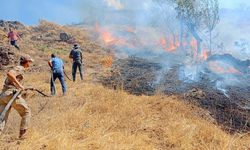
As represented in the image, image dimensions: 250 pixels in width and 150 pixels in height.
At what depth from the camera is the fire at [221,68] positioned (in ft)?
69.0

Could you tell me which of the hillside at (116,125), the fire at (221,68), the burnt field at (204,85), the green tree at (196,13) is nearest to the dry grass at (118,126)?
the hillside at (116,125)

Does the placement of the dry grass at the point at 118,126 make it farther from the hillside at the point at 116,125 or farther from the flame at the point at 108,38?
the flame at the point at 108,38

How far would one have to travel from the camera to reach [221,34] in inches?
2138

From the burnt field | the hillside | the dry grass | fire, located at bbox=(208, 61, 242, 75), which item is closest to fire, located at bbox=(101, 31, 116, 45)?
the burnt field

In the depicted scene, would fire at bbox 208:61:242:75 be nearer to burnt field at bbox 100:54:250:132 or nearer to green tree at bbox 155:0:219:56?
burnt field at bbox 100:54:250:132

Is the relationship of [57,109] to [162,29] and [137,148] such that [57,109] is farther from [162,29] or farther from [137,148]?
[162,29]

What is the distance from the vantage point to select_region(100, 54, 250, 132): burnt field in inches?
478

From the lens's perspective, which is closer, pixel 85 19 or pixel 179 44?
pixel 179 44

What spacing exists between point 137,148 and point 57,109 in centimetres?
377

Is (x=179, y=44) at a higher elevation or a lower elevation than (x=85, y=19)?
lower

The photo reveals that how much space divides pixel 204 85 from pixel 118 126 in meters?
7.97

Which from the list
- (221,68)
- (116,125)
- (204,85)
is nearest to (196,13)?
(221,68)

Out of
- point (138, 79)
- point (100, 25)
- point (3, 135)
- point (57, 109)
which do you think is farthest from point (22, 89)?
Answer: point (100, 25)

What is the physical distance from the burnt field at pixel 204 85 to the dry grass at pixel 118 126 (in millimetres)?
1063
